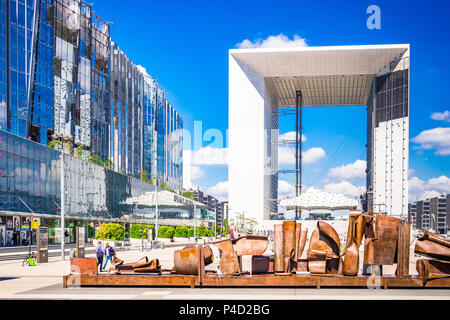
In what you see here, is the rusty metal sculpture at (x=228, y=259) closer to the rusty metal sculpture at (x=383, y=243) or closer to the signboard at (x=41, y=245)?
the rusty metal sculpture at (x=383, y=243)

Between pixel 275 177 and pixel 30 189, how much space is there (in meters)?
78.3

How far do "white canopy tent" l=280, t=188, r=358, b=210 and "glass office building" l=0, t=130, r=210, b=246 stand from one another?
29065 millimetres

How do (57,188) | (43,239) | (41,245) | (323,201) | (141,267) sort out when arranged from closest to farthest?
(141,267) → (41,245) → (43,239) → (57,188) → (323,201)

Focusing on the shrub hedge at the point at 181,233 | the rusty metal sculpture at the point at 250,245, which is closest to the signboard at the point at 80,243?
the rusty metal sculpture at the point at 250,245

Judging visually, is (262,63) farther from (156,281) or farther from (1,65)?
(156,281)

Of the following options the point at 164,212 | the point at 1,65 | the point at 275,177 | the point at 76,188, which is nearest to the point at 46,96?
the point at 1,65

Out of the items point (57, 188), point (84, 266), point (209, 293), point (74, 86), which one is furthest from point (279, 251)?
point (74, 86)

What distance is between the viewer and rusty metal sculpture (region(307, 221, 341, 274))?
17.8 m

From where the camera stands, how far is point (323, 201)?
3688 inches

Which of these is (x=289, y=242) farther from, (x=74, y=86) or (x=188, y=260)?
(x=74, y=86)

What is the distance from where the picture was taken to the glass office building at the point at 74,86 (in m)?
66.5

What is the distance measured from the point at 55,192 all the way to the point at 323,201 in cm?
5188

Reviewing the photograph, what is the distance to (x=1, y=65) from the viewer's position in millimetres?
62812

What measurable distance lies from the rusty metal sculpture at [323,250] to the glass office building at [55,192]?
125 ft
